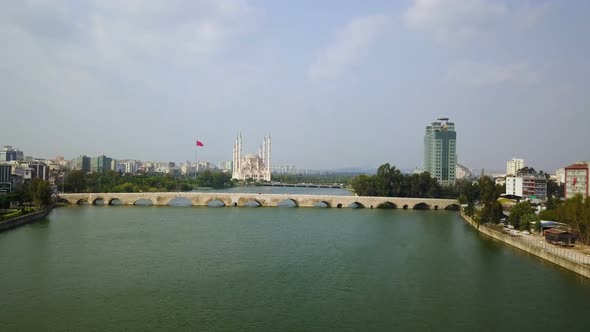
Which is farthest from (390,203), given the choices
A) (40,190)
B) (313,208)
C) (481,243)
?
(40,190)

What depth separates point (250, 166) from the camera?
246ft

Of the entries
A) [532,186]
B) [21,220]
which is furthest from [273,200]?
[532,186]

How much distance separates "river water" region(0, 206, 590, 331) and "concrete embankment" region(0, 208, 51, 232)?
68cm

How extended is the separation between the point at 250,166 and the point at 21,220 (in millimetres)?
56593

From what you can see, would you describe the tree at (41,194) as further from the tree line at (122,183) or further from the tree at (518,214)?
the tree at (518,214)

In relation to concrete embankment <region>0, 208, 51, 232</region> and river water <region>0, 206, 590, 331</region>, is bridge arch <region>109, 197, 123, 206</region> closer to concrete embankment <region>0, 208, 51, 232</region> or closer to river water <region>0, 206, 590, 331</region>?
concrete embankment <region>0, 208, 51, 232</region>

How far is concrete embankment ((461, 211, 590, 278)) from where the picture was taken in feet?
35.6

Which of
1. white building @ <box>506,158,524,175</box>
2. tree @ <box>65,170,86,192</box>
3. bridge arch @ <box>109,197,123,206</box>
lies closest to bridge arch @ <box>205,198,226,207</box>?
bridge arch @ <box>109,197,123,206</box>

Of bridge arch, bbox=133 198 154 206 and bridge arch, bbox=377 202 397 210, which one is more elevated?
bridge arch, bbox=377 202 397 210

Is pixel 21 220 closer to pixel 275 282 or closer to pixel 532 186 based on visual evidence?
pixel 275 282

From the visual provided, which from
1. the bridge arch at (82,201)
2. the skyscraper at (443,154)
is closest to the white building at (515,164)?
the skyscraper at (443,154)

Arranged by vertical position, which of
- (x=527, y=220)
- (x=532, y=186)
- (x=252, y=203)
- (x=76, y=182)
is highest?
Answer: (x=532, y=186)

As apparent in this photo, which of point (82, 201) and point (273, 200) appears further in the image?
point (82, 201)

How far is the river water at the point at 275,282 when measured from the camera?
7.90m
